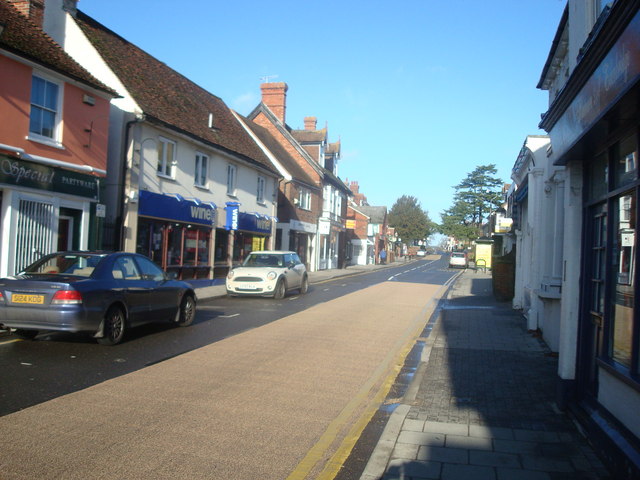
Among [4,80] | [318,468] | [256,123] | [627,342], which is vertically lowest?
[318,468]

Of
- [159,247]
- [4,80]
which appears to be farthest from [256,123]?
[4,80]

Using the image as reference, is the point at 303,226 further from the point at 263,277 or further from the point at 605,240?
the point at 605,240

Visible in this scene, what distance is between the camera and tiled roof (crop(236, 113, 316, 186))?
1287 inches

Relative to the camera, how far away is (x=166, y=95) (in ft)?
69.2

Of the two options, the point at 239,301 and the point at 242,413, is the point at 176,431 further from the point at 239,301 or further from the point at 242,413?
the point at 239,301

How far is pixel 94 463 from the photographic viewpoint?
4180mm

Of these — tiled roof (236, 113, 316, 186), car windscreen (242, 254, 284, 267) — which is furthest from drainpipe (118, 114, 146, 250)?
tiled roof (236, 113, 316, 186)

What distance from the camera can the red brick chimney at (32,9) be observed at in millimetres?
15359

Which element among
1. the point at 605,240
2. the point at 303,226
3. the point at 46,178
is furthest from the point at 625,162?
the point at 303,226

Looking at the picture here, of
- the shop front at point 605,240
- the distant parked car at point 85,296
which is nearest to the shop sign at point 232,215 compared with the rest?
the distant parked car at point 85,296

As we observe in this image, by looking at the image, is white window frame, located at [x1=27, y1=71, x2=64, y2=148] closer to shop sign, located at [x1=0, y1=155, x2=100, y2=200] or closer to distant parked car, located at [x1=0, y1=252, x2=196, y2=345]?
shop sign, located at [x1=0, y1=155, x2=100, y2=200]

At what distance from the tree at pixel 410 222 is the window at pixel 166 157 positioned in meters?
81.5

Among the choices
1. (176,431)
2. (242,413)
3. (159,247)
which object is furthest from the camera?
(159,247)

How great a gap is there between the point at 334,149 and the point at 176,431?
41.2 m
